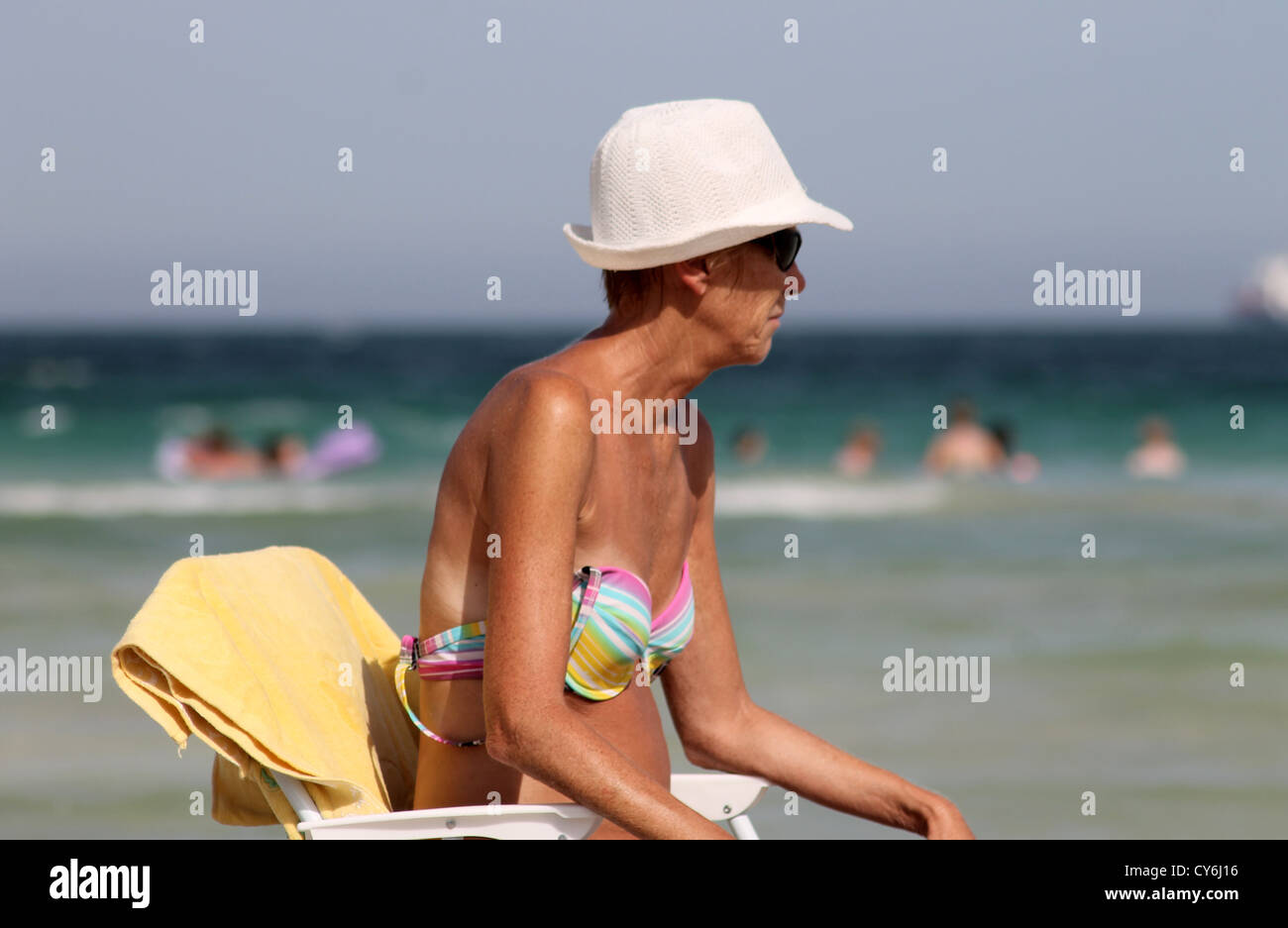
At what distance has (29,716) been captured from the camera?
6676mm

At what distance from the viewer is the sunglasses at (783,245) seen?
7.31ft

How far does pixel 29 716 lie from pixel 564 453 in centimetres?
542

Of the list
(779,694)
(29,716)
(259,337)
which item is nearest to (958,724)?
(779,694)

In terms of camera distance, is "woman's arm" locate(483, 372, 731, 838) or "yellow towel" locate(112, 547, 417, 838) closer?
"woman's arm" locate(483, 372, 731, 838)

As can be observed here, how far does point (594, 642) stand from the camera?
2205 millimetres

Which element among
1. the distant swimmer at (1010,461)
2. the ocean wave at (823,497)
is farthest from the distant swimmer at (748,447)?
the distant swimmer at (1010,461)

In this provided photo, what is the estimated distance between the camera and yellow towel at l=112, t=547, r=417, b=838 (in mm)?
2203

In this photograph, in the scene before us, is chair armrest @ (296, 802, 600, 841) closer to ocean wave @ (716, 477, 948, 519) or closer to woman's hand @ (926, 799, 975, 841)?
woman's hand @ (926, 799, 975, 841)

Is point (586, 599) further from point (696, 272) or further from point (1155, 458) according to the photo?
point (1155, 458)

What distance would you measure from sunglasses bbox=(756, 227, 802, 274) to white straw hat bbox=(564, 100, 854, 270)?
0.06 metres

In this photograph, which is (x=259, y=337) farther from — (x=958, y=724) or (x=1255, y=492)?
(x=958, y=724)

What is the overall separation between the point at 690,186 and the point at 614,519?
1.65 feet

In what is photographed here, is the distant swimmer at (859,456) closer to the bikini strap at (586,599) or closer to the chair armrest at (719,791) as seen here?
the chair armrest at (719,791)

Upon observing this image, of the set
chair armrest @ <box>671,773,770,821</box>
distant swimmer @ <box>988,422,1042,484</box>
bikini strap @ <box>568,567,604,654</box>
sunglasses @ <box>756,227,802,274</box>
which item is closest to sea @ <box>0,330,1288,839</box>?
distant swimmer @ <box>988,422,1042,484</box>
